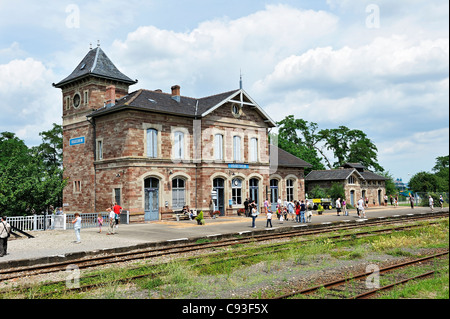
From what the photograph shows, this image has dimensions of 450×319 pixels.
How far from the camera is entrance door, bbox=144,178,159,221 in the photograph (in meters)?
27.8

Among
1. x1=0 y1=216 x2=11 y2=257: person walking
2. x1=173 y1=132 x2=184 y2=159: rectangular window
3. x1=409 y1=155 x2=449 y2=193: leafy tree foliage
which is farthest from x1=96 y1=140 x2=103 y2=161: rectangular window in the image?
x1=409 y1=155 x2=449 y2=193: leafy tree foliage

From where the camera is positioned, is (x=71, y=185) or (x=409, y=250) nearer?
(x=409, y=250)

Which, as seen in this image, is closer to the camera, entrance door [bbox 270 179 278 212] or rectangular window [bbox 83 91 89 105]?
rectangular window [bbox 83 91 89 105]

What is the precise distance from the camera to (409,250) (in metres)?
15.1

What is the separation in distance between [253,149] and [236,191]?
4.02m

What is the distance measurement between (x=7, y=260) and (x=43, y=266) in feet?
5.03

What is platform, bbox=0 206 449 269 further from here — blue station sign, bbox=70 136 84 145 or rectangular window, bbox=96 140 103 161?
blue station sign, bbox=70 136 84 145

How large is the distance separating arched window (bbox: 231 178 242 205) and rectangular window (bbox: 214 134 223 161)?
248cm

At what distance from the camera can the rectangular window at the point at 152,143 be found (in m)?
28.1

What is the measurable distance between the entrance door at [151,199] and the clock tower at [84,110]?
458 centimetres

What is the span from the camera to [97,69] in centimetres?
3172
